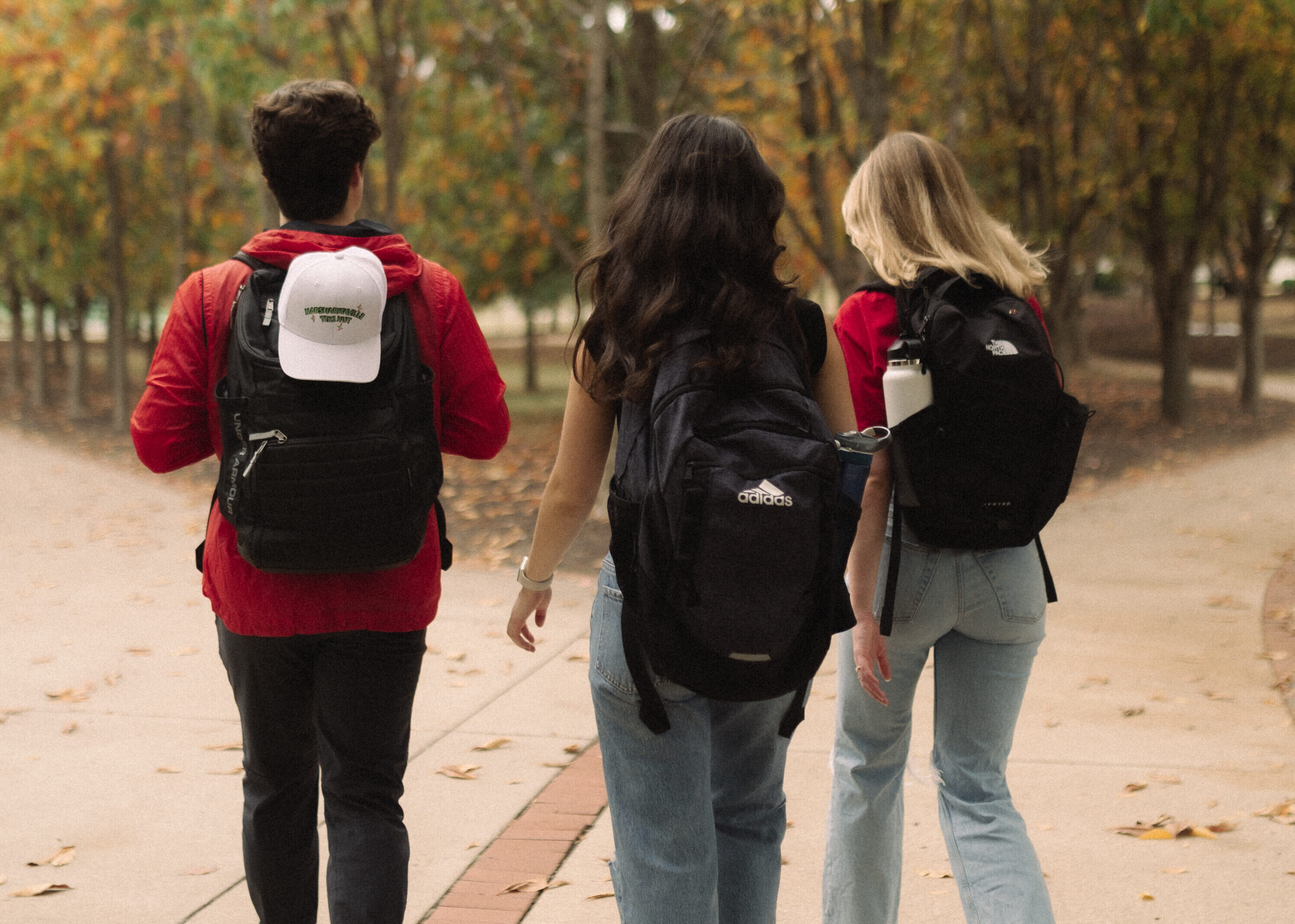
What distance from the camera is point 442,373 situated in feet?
9.11

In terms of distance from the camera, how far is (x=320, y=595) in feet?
8.66

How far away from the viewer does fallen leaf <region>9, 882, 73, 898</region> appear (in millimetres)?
3664

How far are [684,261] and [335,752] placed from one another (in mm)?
1270

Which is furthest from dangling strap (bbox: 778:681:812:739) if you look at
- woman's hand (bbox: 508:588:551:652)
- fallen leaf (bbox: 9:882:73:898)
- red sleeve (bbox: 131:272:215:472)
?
fallen leaf (bbox: 9:882:73:898)

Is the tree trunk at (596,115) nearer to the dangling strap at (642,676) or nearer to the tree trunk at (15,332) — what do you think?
the dangling strap at (642,676)

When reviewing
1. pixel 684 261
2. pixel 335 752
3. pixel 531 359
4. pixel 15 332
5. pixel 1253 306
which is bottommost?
pixel 531 359

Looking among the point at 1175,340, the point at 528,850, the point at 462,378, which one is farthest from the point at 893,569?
the point at 1175,340

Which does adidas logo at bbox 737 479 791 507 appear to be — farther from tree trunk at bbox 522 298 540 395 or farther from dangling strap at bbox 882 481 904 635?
tree trunk at bbox 522 298 540 395

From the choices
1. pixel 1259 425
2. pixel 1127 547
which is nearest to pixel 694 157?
pixel 1127 547

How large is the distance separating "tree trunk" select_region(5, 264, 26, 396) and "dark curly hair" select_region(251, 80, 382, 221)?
2391 centimetres

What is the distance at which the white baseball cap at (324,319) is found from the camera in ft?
8.14

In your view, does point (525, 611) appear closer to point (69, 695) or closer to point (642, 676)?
point (642, 676)

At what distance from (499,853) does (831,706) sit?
2068 millimetres

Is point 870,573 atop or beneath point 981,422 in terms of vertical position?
beneath
